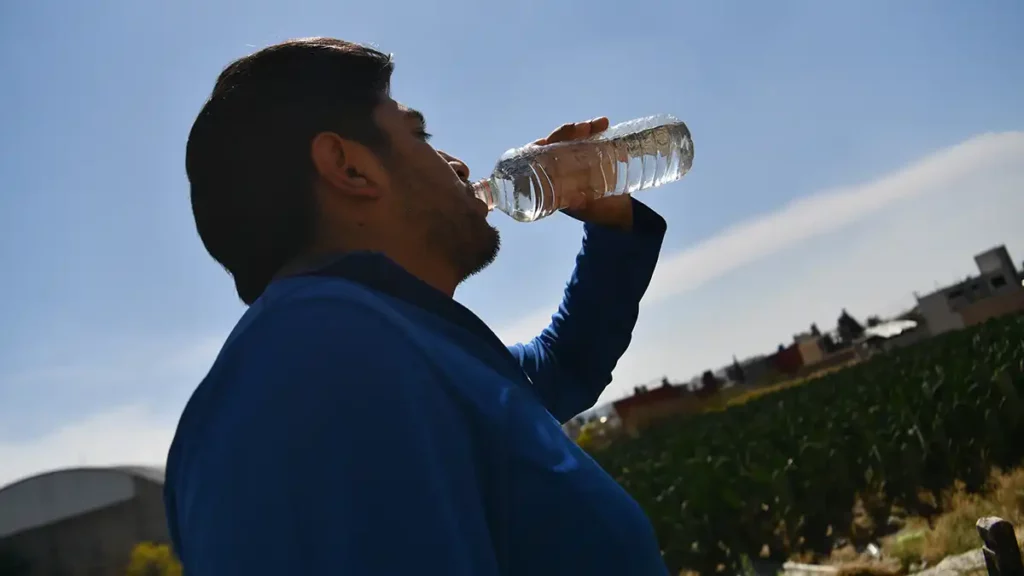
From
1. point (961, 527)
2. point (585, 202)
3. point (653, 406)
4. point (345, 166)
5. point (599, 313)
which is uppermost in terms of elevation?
point (653, 406)

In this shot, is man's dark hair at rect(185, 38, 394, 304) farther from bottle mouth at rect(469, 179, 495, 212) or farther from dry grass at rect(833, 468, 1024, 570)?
dry grass at rect(833, 468, 1024, 570)

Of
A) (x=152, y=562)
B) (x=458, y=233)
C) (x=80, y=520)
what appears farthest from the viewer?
(x=80, y=520)

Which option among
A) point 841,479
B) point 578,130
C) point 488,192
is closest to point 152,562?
point 841,479

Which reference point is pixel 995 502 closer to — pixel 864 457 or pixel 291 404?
pixel 864 457

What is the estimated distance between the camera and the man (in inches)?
33.4

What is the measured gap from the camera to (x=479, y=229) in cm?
180

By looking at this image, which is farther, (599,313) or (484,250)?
(599,313)

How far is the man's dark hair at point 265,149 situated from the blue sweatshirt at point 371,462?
0.32 meters

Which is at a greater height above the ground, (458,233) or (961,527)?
(458,233)

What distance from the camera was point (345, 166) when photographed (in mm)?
1513

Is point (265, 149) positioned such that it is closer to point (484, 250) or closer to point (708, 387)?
point (484, 250)

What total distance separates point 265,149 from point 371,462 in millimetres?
866

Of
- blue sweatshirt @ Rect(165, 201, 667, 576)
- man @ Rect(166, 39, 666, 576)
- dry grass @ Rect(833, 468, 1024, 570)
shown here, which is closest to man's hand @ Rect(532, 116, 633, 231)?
man @ Rect(166, 39, 666, 576)

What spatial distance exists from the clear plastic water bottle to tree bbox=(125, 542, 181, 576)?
68.2 feet
